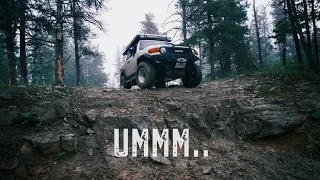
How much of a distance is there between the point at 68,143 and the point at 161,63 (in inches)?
171

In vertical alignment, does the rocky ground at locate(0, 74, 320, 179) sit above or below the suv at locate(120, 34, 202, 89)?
below

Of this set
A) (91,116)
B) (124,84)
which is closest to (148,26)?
(124,84)

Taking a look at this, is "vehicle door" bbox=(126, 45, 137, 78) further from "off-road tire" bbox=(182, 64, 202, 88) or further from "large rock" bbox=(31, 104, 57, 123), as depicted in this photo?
"large rock" bbox=(31, 104, 57, 123)

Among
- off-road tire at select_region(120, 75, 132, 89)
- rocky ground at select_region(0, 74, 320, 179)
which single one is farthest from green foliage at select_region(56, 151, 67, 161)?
off-road tire at select_region(120, 75, 132, 89)

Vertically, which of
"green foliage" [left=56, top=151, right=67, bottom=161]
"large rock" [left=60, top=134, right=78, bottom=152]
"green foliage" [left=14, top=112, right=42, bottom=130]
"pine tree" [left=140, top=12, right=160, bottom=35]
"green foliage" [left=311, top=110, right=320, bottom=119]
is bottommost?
"green foliage" [left=56, top=151, right=67, bottom=161]

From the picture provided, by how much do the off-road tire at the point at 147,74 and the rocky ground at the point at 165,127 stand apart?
2.93 feet

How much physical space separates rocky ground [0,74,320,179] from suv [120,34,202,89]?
3.95 feet

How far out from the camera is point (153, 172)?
3531mm

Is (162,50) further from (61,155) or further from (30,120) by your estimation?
(61,155)

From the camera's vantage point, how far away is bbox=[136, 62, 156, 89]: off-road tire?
22.7ft

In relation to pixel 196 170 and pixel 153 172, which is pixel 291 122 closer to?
pixel 196 170

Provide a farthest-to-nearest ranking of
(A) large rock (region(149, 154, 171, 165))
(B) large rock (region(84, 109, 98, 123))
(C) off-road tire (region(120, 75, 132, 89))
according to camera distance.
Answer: (C) off-road tire (region(120, 75, 132, 89))
(B) large rock (region(84, 109, 98, 123))
(A) large rock (region(149, 154, 171, 165))

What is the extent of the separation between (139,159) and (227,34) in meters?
12.0

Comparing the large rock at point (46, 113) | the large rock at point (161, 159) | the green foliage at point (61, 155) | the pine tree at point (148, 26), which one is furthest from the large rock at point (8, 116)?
the pine tree at point (148, 26)
